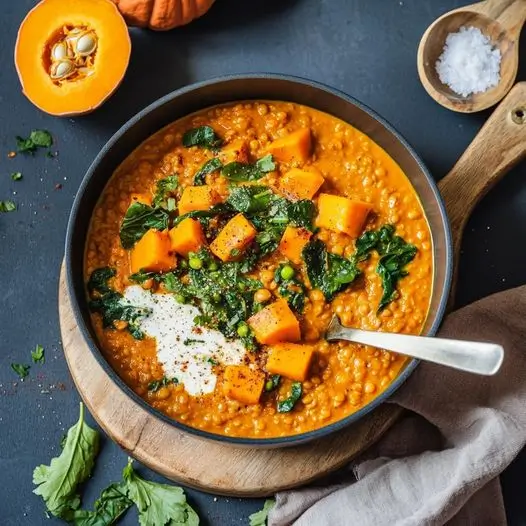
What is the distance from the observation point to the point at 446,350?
3408 mm

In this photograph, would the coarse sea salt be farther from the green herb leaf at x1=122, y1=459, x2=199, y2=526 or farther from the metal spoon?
the green herb leaf at x1=122, y1=459, x2=199, y2=526

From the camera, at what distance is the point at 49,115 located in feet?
15.6

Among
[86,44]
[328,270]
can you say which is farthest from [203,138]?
[328,270]

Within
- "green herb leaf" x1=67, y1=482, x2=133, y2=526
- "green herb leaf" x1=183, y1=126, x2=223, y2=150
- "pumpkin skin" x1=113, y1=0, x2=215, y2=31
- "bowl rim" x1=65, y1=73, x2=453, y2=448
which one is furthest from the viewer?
"pumpkin skin" x1=113, y1=0, x2=215, y2=31

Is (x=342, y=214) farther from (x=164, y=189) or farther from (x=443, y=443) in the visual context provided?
(x=443, y=443)

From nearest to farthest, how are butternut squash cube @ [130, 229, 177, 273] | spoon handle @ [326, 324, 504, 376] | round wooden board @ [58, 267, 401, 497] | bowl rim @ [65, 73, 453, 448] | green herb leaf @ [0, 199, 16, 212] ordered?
1. spoon handle @ [326, 324, 504, 376]
2. bowl rim @ [65, 73, 453, 448]
3. butternut squash cube @ [130, 229, 177, 273]
4. round wooden board @ [58, 267, 401, 497]
5. green herb leaf @ [0, 199, 16, 212]

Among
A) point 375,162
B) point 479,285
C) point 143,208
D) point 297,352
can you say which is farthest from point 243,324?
point 479,285

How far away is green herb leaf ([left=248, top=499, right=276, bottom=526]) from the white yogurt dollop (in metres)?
0.75

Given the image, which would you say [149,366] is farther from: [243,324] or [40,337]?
[40,337]

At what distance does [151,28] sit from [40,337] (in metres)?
1.79

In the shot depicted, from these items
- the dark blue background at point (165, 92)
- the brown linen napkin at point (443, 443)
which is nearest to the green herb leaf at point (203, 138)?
the dark blue background at point (165, 92)

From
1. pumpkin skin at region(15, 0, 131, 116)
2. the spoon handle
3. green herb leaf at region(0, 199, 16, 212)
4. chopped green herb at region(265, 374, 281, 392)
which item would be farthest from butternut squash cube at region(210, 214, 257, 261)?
green herb leaf at region(0, 199, 16, 212)

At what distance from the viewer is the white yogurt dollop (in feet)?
13.5

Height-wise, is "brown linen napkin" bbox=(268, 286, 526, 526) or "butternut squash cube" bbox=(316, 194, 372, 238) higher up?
"butternut squash cube" bbox=(316, 194, 372, 238)
